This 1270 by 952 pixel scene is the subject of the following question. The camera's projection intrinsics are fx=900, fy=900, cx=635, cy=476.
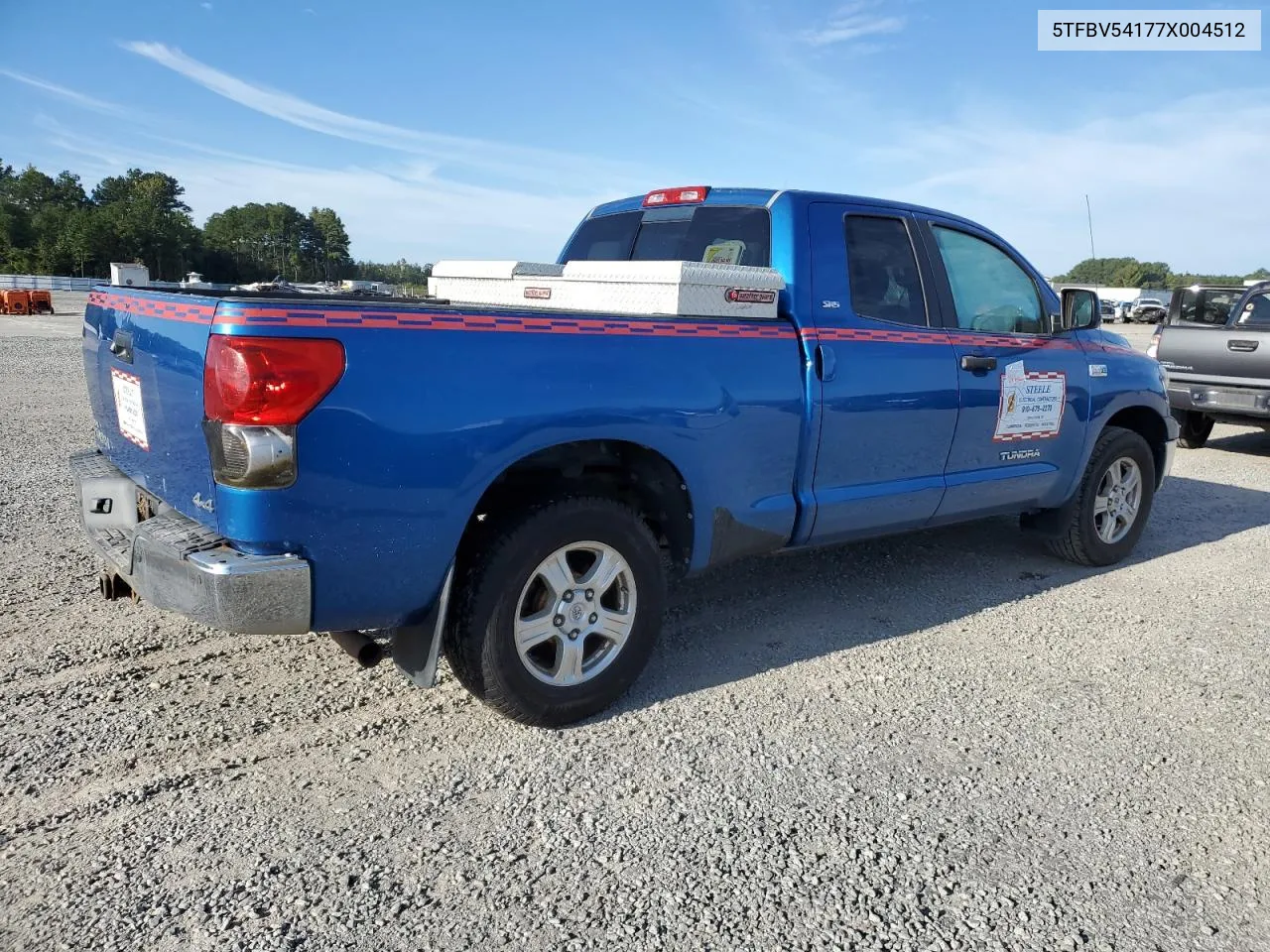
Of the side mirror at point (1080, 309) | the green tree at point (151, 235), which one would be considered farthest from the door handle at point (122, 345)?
the green tree at point (151, 235)

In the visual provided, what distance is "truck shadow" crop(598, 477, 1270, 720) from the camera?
380 cm

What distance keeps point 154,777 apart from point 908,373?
3.28m

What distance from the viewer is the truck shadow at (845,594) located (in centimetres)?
380

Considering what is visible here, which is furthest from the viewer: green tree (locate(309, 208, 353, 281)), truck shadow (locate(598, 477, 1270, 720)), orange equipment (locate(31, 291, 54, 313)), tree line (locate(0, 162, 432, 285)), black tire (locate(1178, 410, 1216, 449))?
green tree (locate(309, 208, 353, 281))

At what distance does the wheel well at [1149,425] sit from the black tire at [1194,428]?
4974mm

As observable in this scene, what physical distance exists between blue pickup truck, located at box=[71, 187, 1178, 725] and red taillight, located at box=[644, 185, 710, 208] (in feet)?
0.08

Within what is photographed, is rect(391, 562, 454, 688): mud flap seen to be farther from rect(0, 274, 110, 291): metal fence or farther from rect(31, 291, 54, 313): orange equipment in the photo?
rect(0, 274, 110, 291): metal fence

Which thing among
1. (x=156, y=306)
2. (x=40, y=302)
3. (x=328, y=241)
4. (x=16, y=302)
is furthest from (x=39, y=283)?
(x=328, y=241)

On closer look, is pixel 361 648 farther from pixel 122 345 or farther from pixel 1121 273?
pixel 1121 273

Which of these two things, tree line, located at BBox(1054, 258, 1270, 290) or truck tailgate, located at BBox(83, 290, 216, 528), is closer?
truck tailgate, located at BBox(83, 290, 216, 528)

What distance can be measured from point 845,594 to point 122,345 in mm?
3428

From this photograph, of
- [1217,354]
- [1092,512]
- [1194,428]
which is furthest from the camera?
[1194,428]

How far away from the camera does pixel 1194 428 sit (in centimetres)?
1008

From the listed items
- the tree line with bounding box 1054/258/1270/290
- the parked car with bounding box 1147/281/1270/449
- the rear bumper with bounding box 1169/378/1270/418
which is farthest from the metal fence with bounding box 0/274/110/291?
the tree line with bounding box 1054/258/1270/290
